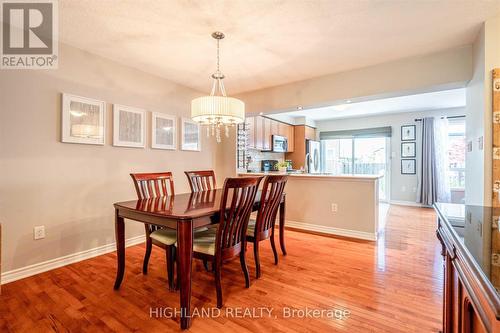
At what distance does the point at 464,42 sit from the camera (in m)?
2.57

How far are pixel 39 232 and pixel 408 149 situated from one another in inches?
283

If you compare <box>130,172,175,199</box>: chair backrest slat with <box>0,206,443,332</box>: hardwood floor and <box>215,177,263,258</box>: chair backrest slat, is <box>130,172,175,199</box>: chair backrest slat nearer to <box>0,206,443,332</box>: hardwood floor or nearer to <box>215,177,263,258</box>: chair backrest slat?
<box>0,206,443,332</box>: hardwood floor

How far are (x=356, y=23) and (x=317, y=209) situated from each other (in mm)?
2516

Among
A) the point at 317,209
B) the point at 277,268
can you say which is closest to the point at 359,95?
the point at 317,209

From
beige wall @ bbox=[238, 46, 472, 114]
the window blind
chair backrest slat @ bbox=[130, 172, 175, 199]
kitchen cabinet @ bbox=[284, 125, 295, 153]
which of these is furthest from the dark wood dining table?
the window blind

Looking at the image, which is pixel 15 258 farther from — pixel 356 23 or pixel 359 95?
pixel 359 95

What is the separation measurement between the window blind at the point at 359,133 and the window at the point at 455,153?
49.9 inches

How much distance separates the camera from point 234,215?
1.87 m

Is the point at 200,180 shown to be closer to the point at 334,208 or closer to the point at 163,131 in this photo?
the point at 163,131

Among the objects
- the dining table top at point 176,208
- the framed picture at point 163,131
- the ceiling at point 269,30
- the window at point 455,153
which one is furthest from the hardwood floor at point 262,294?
the window at point 455,153

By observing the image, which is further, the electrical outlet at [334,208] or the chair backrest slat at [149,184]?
the electrical outlet at [334,208]

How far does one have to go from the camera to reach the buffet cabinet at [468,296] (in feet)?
1.91

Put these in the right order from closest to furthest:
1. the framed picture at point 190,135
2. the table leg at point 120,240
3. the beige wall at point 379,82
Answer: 1. the table leg at point 120,240
2. the beige wall at point 379,82
3. the framed picture at point 190,135

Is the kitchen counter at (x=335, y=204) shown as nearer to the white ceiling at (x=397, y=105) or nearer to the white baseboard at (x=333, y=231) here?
the white baseboard at (x=333, y=231)
